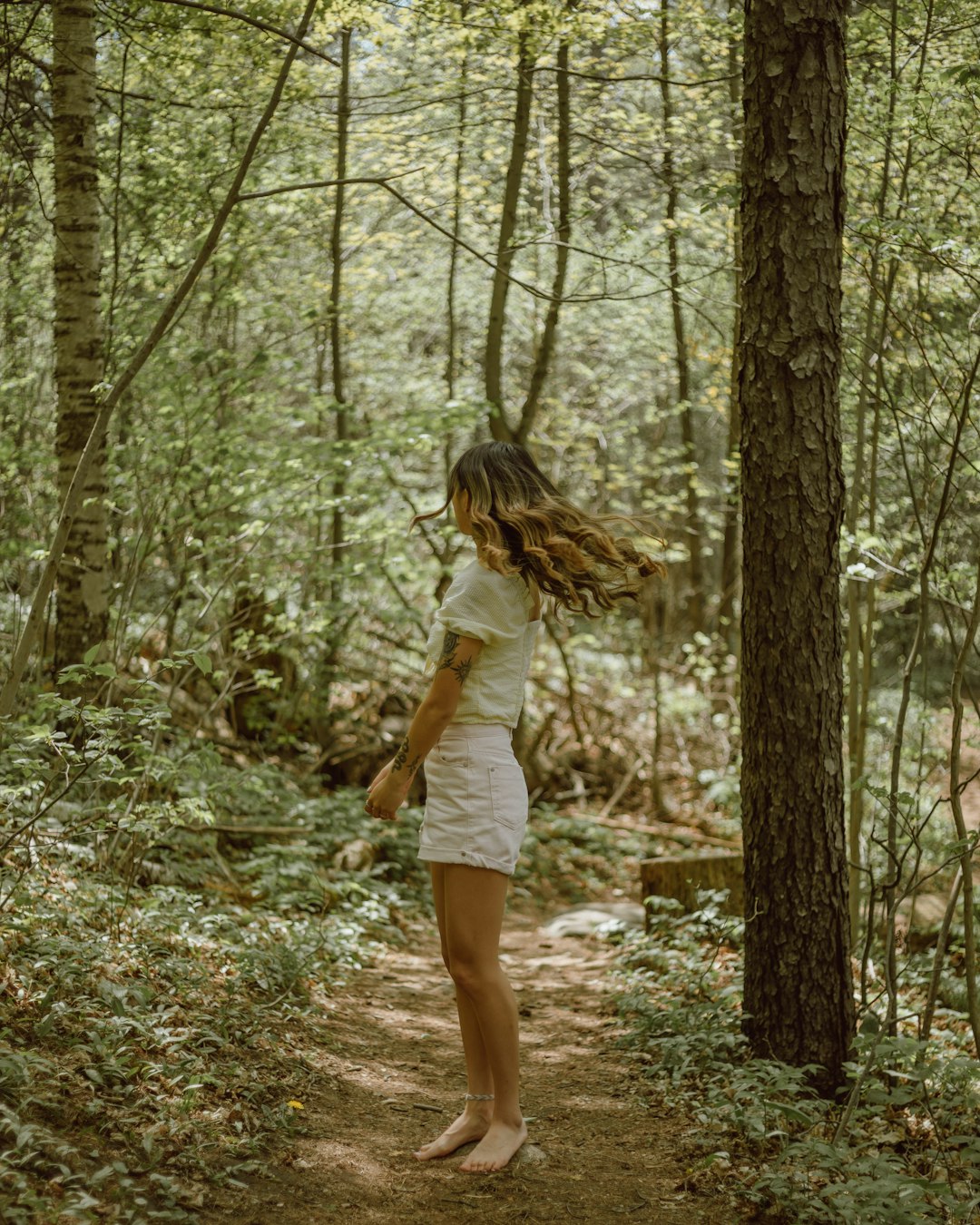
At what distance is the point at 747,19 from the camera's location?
403cm

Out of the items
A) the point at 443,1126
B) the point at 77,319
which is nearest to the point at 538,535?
the point at 443,1126

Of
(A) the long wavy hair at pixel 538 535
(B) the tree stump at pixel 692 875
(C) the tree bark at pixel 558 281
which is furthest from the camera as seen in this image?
(C) the tree bark at pixel 558 281

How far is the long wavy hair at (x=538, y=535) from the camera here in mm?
3141

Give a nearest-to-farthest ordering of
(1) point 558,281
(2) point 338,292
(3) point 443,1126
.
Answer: (3) point 443,1126 → (1) point 558,281 → (2) point 338,292

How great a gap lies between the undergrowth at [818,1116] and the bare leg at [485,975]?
686 mm

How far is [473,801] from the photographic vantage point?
3.11 meters

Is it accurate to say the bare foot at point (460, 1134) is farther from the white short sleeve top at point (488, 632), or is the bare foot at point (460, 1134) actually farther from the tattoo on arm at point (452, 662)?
the tattoo on arm at point (452, 662)

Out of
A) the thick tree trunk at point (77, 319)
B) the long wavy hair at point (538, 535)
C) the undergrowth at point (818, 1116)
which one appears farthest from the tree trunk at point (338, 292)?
the long wavy hair at point (538, 535)

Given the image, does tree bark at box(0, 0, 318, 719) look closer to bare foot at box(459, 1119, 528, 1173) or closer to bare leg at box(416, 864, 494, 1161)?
bare leg at box(416, 864, 494, 1161)

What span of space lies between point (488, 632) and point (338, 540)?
6.80 m

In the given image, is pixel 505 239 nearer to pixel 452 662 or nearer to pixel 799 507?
pixel 799 507

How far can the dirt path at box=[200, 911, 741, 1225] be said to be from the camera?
3.04 metres

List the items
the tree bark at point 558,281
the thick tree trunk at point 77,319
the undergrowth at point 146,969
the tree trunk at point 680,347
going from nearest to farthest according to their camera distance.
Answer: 1. the undergrowth at point 146,969
2. the thick tree trunk at point 77,319
3. the tree trunk at point 680,347
4. the tree bark at point 558,281

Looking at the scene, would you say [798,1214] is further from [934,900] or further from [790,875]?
[934,900]
